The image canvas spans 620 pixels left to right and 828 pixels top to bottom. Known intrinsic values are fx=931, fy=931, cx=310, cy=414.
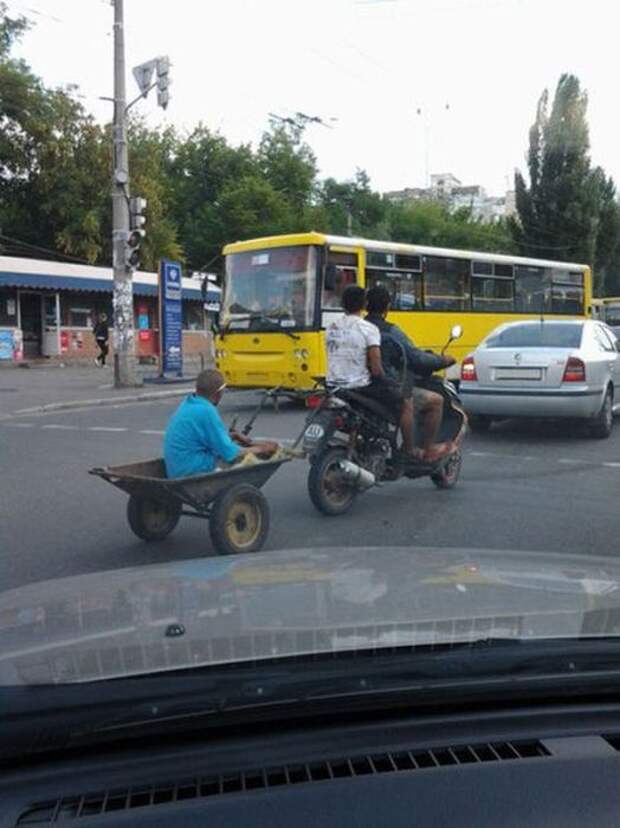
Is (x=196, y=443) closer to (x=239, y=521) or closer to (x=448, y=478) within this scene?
(x=239, y=521)

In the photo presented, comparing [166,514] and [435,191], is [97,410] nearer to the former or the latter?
[166,514]

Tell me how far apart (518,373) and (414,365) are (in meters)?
4.11

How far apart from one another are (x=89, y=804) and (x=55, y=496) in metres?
6.72

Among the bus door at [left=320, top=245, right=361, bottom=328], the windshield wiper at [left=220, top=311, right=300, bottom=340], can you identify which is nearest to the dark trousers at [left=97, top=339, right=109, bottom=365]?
the windshield wiper at [left=220, top=311, right=300, bottom=340]

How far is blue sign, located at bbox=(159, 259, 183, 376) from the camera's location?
22.4m

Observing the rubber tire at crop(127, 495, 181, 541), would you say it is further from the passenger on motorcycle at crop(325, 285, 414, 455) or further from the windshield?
the windshield

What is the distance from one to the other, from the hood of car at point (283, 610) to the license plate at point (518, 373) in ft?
26.7

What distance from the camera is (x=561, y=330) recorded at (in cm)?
1216

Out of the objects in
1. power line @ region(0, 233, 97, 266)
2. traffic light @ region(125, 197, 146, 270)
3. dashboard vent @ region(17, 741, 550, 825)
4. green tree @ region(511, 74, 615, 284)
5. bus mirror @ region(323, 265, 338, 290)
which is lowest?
dashboard vent @ region(17, 741, 550, 825)

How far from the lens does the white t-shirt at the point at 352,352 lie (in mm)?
7371

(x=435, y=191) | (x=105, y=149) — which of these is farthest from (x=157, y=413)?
(x=435, y=191)

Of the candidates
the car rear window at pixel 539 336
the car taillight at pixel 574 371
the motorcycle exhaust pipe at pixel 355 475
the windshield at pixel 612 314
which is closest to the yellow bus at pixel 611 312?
the windshield at pixel 612 314

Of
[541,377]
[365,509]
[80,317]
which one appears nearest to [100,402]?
[541,377]

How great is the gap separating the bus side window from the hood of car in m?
12.3
